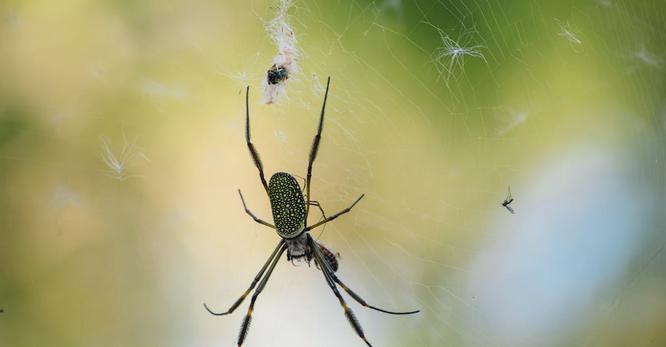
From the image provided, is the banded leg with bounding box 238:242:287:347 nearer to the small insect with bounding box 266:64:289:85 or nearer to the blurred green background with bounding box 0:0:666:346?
the blurred green background with bounding box 0:0:666:346

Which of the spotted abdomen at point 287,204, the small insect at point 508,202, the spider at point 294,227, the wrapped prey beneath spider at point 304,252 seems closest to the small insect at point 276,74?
the spider at point 294,227

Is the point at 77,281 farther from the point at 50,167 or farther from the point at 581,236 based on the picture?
the point at 581,236

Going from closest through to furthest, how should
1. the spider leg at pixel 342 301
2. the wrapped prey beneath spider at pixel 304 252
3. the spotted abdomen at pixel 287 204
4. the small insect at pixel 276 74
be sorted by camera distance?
the spotted abdomen at pixel 287 204, the spider leg at pixel 342 301, the wrapped prey beneath spider at pixel 304 252, the small insect at pixel 276 74

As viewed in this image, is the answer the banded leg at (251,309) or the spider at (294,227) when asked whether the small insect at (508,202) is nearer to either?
the spider at (294,227)

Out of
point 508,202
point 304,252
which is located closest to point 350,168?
point 304,252

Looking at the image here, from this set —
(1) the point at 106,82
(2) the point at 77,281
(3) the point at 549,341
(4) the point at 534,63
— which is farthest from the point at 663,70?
(2) the point at 77,281

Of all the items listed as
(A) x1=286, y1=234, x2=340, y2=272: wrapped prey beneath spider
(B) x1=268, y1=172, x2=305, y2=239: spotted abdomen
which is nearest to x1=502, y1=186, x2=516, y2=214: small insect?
(A) x1=286, y1=234, x2=340, y2=272: wrapped prey beneath spider
